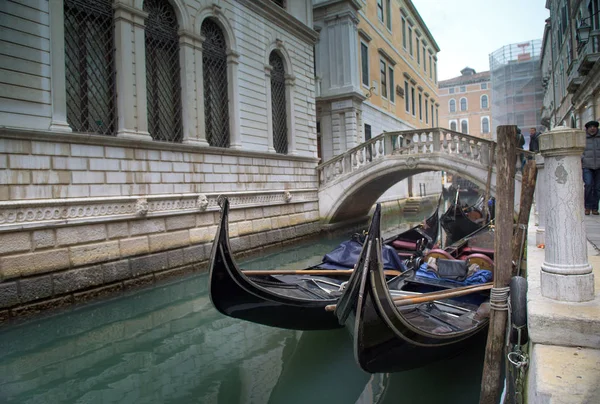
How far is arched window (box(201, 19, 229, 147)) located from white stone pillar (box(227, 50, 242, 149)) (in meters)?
0.07

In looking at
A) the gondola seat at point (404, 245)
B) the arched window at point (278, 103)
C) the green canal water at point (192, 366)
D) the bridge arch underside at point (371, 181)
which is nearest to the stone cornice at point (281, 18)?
the arched window at point (278, 103)

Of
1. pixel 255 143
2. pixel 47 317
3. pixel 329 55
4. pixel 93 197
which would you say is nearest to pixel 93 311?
pixel 47 317

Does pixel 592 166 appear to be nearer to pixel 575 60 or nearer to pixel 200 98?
pixel 200 98

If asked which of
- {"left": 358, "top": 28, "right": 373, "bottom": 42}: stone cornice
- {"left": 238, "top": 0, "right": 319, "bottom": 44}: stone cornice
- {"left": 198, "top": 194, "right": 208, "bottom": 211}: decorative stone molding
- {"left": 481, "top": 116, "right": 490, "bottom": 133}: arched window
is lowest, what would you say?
{"left": 198, "top": 194, "right": 208, "bottom": 211}: decorative stone molding

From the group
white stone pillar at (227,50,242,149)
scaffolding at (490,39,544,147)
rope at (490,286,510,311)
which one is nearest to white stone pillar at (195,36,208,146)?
white stone pillar at (227,50,242,149)

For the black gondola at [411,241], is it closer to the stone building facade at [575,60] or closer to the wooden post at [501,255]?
the wooden post at [501,255]

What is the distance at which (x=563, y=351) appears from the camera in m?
1.50

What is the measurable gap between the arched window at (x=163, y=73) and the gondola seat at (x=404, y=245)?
3208 mm

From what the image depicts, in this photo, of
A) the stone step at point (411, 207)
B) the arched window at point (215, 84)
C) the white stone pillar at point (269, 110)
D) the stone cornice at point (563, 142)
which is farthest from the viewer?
the stone step at point (411, 207)

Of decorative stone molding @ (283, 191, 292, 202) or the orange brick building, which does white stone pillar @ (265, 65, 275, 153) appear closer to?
decorative stone molding @ (283, 191, 292, 202)

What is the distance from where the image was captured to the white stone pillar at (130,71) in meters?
5.08

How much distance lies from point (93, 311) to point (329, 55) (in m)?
9.00

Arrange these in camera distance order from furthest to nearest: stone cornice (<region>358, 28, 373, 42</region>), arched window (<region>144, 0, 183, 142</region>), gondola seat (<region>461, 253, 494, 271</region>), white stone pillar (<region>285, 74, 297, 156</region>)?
stone cornice (<region>358, 28, 373, 42</region>), white stone pillar (<region>285, 74, 297, 156</region>), arched window (<region>144, 0, 183, 142</region>), gondola seat (<region>461, 253, 494, 271</region>)

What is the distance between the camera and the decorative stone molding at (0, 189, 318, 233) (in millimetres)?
3969
